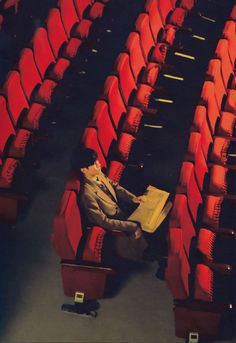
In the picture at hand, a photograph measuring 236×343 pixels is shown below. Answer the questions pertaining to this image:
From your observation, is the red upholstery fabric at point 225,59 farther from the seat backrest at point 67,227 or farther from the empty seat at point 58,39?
the seat backrest at point 67,227

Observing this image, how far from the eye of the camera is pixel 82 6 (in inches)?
48.6

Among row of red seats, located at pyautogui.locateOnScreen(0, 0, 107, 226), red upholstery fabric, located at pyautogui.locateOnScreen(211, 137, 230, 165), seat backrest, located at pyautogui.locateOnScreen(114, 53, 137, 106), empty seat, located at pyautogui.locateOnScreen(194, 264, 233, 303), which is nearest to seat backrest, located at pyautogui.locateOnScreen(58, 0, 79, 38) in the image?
row of red seats, located at pyautogui.locateOnScreen(0, 0, 107, 226)

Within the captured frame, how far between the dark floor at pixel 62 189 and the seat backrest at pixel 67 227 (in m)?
0.08

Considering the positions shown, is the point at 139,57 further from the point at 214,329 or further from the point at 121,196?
the point at 214,329

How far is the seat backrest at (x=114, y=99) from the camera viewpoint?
94cm

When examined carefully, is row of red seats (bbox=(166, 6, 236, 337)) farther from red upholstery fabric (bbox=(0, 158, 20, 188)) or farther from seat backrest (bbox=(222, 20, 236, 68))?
red upholstery fabric (bbox=(0, 158, 20, 188))

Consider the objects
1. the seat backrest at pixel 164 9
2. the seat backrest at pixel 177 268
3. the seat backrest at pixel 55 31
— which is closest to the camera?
the seat backrest at pixel 177 268

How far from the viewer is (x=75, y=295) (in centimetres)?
74

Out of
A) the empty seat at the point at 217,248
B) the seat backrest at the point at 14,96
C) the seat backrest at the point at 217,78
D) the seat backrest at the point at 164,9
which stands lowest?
the empty seat at the point at 217,248

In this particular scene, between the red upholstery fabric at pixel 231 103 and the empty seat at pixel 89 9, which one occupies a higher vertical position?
the empty seat at pixel 89 9

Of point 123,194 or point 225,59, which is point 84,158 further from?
point 225,59

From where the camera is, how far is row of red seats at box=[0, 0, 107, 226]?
88cm

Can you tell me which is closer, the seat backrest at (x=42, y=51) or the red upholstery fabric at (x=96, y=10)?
the seat backrest at (x=42, y=51)

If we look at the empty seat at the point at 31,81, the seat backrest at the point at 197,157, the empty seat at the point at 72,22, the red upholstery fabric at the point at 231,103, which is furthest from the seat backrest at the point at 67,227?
the empty seat at the point at 72,22
